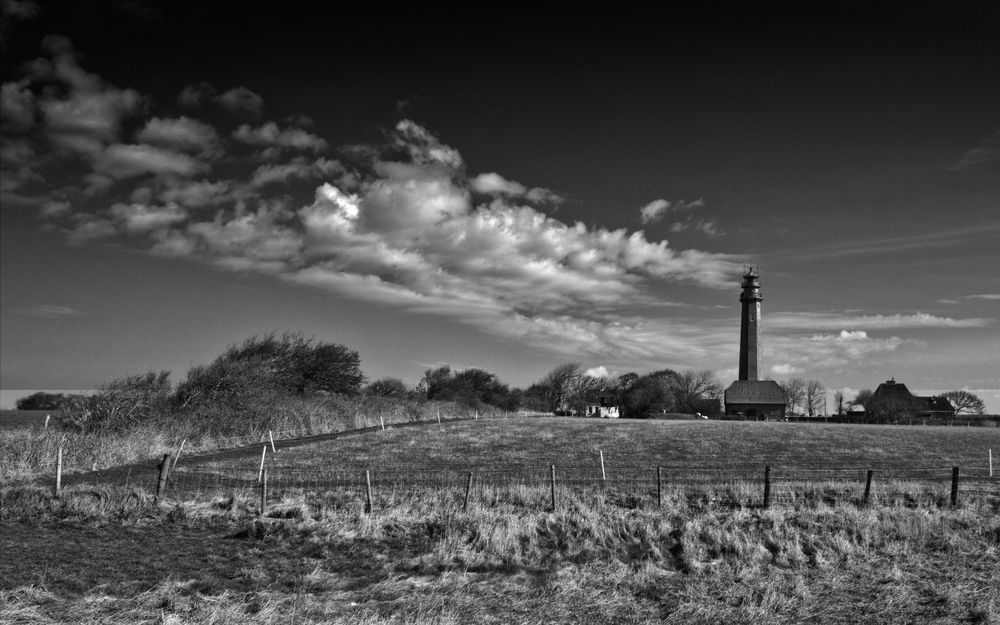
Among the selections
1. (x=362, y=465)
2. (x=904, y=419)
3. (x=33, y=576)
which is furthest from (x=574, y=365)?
(x=33, y=576)

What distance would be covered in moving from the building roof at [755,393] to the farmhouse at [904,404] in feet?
41.6

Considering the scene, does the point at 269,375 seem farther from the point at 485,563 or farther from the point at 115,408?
the point at 485,563

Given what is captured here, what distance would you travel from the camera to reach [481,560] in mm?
16750

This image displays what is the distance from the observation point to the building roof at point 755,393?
100 m

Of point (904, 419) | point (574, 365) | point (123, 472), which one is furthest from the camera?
point (574, 365)

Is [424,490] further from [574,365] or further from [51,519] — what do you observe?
[574,365]

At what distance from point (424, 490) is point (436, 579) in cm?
802

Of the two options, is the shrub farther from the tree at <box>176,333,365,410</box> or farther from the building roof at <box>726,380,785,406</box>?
the building roof at <box>726,380,785,406</box>

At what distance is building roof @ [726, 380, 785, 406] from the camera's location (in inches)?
Answer: 3952

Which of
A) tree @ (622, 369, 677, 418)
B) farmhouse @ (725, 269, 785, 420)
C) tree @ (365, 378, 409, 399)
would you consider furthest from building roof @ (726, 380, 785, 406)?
tree @ (365, 378, 409, 399)

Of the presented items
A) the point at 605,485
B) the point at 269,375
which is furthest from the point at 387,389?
the point at 605,485

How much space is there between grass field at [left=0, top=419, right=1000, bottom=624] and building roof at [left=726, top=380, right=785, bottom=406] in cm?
8299

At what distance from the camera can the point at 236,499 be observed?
21.3 metres

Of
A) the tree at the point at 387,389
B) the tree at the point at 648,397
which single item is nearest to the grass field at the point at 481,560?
the tree at the point at 387,389
